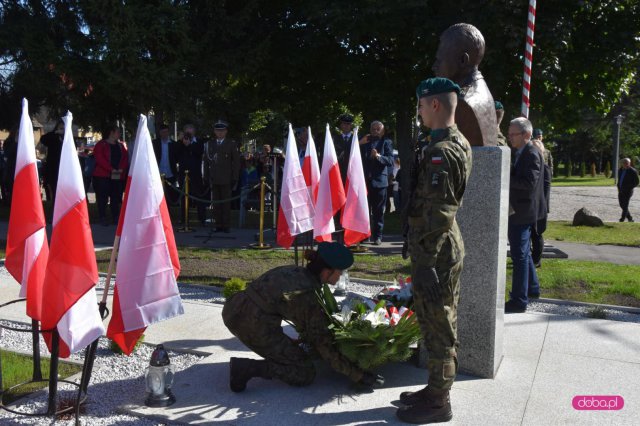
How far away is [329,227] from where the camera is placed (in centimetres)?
782

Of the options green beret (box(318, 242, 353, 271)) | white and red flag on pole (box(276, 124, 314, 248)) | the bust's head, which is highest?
the bust's head

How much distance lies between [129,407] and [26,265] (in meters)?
1.20

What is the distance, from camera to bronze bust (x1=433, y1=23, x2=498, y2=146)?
15.3ft

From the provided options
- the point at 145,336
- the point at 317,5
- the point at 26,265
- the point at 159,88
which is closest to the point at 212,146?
the point at 159,88

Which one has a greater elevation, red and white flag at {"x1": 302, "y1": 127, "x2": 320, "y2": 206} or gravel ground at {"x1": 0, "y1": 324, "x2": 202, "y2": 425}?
red and white flag at {"x1": 302, "y1": 127, "x2": 320, "y2": 206}

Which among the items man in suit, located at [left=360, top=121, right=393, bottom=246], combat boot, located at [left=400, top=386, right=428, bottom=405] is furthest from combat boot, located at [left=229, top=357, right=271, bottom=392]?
man in suit, located at [left=360, top=121, right=393, bottom=246]

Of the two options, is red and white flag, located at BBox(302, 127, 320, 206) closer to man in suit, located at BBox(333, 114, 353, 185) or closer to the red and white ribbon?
man in suit, located at BBox(333, 114, 353, 185)

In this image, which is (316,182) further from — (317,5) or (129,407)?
(317,5)

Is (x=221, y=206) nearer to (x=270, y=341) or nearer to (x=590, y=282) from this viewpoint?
(x=590, y=282)

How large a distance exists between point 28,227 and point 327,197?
162 inches

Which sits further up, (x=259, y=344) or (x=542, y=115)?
(x=542, y=115)

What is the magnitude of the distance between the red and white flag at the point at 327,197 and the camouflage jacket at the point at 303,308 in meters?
3.15

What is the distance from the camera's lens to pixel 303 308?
4.43 meters

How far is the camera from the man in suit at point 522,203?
21.6 feet
